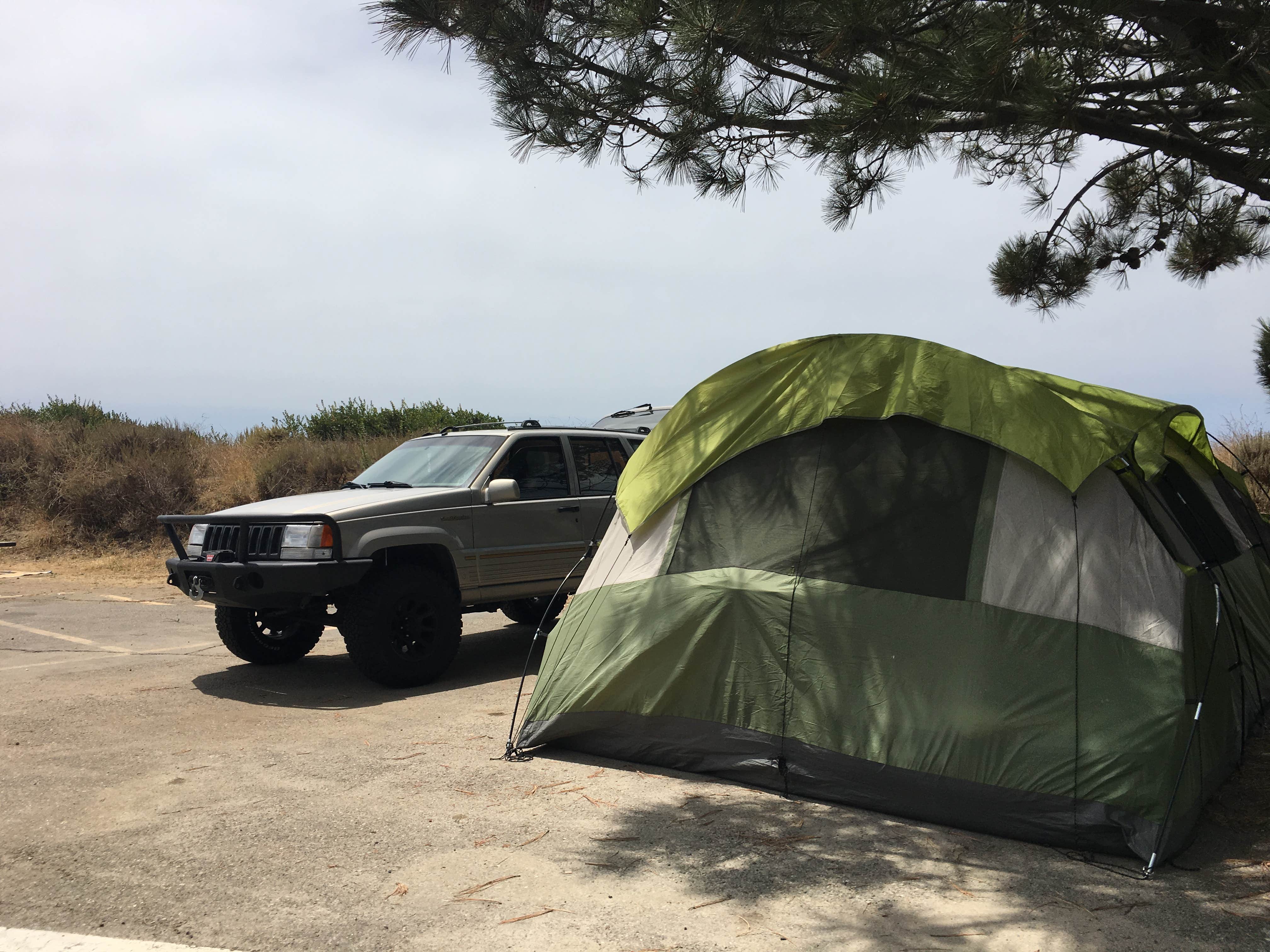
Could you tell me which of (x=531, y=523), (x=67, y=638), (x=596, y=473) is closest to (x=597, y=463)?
(x=596, y=473)

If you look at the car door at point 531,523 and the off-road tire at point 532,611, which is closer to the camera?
the car door at point 531,523

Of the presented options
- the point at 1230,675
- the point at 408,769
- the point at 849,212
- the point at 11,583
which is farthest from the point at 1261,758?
the point at 11,583

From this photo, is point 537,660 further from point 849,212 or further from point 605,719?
point 849,212

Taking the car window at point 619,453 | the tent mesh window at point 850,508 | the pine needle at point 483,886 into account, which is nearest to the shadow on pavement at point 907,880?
the pine needle at point 483,886

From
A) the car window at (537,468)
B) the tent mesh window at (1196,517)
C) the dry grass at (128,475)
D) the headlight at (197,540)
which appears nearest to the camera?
the tent mesh window at (1196,517)

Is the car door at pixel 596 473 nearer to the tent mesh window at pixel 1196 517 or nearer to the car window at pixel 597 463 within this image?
the car window at pixel 597 463

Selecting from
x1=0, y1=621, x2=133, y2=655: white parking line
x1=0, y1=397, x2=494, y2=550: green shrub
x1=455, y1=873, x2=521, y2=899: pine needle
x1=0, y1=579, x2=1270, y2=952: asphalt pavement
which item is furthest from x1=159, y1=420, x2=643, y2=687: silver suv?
x1=0, y1=397, x2=494, y2=550: green shrub

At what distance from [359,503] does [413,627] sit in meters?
1.04

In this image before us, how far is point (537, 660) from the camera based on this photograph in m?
8.98

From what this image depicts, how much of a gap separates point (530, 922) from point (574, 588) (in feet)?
18.3

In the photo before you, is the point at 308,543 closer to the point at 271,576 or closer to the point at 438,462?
the point at 271,576

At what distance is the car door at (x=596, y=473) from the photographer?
8.97m

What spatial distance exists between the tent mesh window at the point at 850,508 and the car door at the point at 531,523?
9.35ft

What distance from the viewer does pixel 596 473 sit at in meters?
9.18
